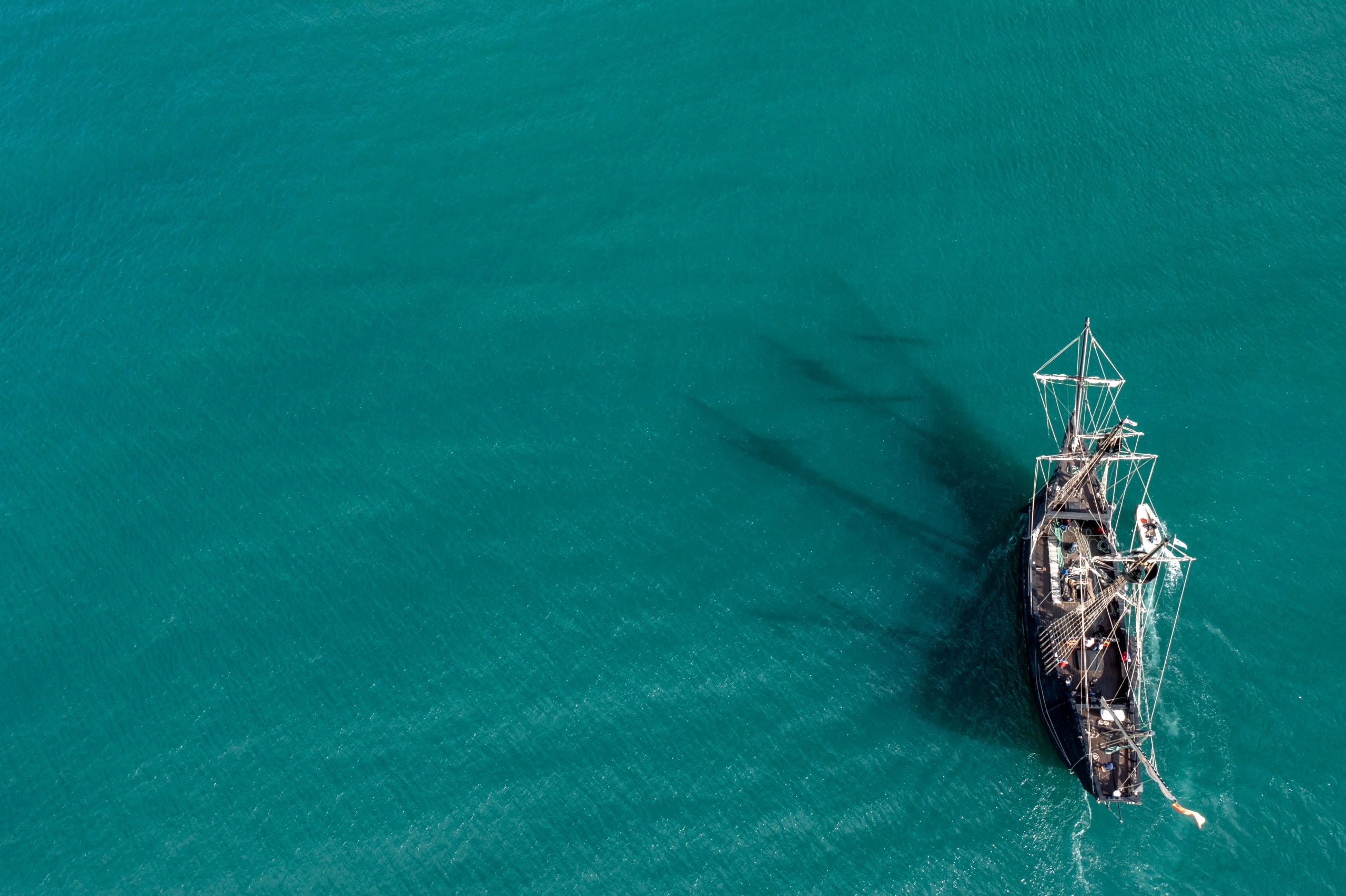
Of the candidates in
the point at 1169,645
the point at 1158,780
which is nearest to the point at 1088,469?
the point at 1169,645

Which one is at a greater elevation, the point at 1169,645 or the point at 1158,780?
the point at 1169,645

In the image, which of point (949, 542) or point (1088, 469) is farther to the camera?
point (949, 542)

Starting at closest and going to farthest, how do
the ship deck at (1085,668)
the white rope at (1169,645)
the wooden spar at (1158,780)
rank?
the wooden spar at (1158,780) → the ship deck at (1085,668) → the white rope at (1169,645)

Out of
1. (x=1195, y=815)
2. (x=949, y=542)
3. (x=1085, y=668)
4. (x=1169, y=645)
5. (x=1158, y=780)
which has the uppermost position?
(x=949, y=542)

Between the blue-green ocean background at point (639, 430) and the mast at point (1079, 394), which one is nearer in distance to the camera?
the blue-green ocean background at point (639, 430)

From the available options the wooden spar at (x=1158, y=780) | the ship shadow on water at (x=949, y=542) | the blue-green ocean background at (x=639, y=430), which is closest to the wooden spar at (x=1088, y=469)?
the ship shadow on water at (x=949, y=542)

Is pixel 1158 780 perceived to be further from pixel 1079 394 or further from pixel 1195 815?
pixel 1079 394


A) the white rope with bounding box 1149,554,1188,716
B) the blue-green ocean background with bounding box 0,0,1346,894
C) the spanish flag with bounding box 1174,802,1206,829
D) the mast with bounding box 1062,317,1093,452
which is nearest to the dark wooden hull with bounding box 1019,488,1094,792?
the blue-green ocean background with bounding box 0,0,1346,894

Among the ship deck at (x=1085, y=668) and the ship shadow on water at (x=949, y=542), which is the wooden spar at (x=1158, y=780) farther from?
the ship shadow on water at (x=949, y=542)

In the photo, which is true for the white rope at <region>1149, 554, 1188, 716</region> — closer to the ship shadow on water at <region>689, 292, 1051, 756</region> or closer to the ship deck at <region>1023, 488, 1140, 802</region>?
the ship deck at <region>1023, 488, 1140, 802</region>
